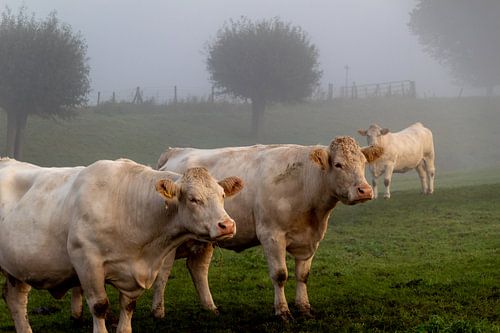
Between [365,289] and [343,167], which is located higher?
[343,167]

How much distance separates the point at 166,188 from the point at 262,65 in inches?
2006

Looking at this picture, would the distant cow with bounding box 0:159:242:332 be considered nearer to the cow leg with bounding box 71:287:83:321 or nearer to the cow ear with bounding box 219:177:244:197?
the cow ear with bounding box 219:177:244:197

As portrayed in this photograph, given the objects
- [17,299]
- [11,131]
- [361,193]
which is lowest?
[11,131]

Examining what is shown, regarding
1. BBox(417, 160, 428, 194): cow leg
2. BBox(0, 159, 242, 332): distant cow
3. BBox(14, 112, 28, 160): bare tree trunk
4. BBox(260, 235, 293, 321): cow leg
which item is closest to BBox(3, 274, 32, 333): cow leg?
BBox(0, 159, 242, 332): distant cow

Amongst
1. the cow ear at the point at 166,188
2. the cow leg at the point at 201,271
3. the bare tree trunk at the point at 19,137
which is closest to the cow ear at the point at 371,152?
the cow leg at the point at 201,271

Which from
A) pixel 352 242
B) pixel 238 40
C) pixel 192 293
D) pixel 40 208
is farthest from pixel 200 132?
pixel 40 208

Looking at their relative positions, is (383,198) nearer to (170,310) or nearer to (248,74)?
(170,310)

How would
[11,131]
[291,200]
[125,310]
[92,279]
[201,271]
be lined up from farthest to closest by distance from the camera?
1. [11,131]
2. [201,271]
3. [291,200]
4. [125,310]
5. [92,279]

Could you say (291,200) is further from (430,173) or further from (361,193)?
(430,173)

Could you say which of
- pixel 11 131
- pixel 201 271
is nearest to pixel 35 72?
pixel 11 131

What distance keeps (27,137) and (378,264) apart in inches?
1529

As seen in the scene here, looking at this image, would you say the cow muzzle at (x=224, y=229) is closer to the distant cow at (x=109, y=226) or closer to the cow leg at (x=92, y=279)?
the distant cow at (x=109, y=226)

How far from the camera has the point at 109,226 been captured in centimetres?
775

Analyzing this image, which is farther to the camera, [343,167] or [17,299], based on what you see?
[343,167]
